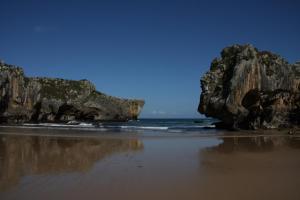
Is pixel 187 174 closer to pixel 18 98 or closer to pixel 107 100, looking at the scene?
pixel 18 98

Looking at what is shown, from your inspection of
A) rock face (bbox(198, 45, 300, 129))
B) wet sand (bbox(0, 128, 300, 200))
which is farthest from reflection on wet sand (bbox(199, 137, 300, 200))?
rock face (bbox(198, 45, 300, 129))

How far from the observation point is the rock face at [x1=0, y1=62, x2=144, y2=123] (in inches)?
2363

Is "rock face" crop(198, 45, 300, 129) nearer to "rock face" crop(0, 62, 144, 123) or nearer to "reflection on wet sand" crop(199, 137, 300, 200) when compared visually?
"reflection on wet sand" crop(199, 137, 300, 200)

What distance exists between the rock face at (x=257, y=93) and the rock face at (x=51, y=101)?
3996 centimetres

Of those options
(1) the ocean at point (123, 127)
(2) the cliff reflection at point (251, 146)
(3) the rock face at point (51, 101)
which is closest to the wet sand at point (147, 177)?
(2) the cliff reflection at point (251, 146)

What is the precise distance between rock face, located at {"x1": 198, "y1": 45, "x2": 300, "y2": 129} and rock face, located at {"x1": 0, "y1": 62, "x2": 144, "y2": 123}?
1573 inches

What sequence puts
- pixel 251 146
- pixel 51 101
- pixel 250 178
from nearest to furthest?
pixel 250 178, pixel 251 146, pixel 51 101

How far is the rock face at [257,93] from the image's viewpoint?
34.7m

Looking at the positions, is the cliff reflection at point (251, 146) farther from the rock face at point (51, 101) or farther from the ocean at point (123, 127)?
the rock face at point (51, 101)

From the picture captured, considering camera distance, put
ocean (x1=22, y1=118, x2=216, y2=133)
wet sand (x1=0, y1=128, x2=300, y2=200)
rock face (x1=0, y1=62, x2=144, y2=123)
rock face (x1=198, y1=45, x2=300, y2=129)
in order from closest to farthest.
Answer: wet sand (x1=0, y1=128, x2=300, y2=200)
rock face (x1=198, y1=45, x2=300, y2=129)
ocean (x1=22, y1=118, x2=216, y2=133)
rock face (x1=0, y1=62, x2=144, y2=123)

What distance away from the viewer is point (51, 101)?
71.2m

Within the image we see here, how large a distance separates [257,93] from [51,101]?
49761 mm

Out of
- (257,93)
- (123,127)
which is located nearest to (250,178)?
(257,93)

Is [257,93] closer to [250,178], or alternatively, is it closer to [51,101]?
[250,178]
